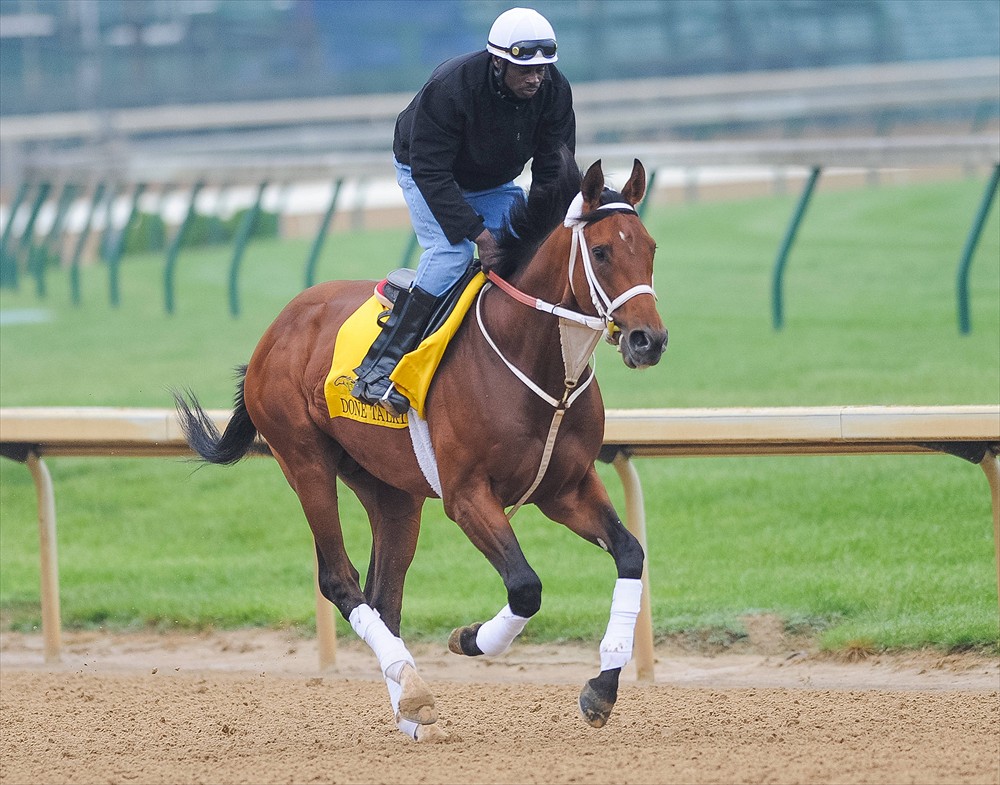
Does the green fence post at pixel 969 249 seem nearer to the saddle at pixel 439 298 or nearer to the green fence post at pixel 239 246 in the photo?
the saddle at pixel 439 298

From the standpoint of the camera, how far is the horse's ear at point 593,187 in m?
4.28

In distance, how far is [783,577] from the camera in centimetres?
673

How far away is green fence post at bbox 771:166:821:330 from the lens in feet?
32.4

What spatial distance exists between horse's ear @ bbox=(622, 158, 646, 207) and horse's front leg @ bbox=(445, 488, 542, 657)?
39.3 inches

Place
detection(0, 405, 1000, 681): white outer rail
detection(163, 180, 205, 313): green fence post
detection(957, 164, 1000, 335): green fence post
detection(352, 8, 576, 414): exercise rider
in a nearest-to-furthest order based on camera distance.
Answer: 1. detection(352, 8, 576, 414): exercise rider
2. detection(0, 405, 1000, 681): white outer rail
3. detection(957, 164, 1000, 335): green fence post
4. detection(163, 180, 205, 313): green fence post

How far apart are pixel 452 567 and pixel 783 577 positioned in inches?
68.2

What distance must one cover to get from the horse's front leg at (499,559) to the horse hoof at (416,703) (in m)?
0.25

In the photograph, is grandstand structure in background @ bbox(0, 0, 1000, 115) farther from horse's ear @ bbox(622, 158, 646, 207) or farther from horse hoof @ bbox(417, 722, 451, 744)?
horse hoof @ bbox(417, 722, 451, 744)

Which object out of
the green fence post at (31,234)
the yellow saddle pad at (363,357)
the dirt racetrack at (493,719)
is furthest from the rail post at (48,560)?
the green fence post at (31,234)

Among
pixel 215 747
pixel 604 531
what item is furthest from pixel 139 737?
pixel 604 531

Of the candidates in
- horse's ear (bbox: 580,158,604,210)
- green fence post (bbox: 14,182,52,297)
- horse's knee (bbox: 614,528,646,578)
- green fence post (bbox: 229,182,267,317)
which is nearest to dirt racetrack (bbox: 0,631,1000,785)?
horse's knee (bbox: 614,528,646,578)

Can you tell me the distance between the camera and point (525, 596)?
447 centimetres

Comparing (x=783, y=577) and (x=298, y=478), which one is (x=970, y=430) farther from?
(x=298, y=478)

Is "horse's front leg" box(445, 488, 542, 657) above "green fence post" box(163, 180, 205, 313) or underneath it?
above
